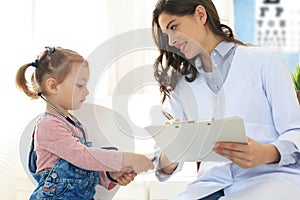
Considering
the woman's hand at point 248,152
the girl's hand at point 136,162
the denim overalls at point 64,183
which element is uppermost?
the woman's hand at point 248,152

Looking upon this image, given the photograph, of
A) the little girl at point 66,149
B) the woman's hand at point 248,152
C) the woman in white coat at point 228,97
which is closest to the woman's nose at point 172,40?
the woman in white coat at point 228,97

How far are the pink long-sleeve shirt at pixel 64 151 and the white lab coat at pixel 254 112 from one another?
23cm

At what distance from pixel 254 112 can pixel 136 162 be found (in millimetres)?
355

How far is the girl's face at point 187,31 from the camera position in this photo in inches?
57.2

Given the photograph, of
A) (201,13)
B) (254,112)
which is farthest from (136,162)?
(201,13)

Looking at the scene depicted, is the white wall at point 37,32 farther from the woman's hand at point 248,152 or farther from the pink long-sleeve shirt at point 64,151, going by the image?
the woman's hand at point 248,152

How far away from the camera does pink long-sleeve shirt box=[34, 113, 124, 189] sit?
4.66 ft

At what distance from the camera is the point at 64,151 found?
1.43 meters

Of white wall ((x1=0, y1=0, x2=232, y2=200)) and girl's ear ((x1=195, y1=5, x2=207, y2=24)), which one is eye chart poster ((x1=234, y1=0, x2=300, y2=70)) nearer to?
white wall ((x1=0, y1=0, x2=232, y2=200))

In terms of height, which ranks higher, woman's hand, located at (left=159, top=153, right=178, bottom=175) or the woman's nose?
the woman's nose

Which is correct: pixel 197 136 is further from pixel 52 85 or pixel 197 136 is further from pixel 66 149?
pixel 52 85

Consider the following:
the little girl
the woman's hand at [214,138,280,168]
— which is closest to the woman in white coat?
the woman's hand at [214,138,280,168]

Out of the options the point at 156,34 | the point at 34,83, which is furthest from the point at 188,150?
Answer: the point at 34,83

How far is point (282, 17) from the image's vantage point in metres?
2.43
